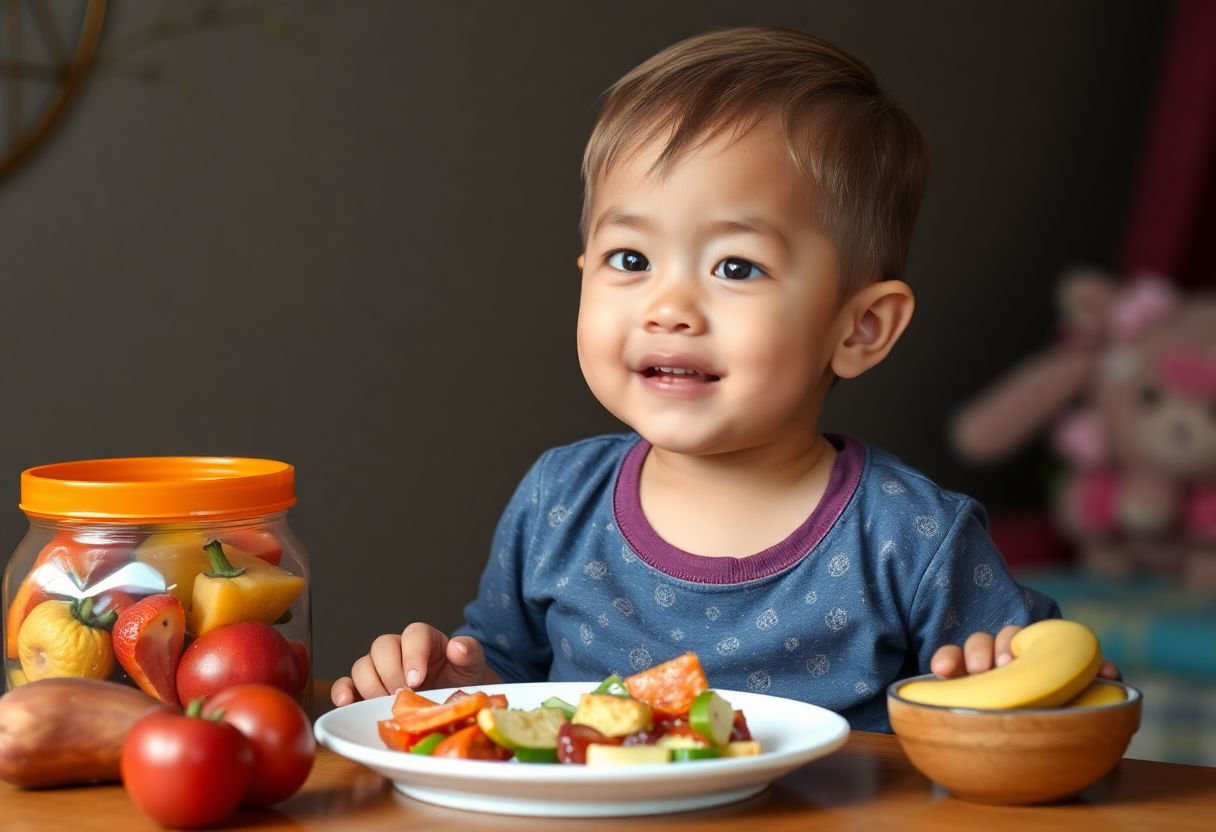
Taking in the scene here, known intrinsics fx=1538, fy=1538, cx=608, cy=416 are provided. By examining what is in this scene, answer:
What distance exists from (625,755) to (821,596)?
46 cm

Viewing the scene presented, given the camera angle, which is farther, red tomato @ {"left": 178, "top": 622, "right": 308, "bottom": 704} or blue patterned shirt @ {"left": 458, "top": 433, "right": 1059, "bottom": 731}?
blue patterned shirt @ {"left": 458, "top": 433, "right": 1059, "bottom": 731}

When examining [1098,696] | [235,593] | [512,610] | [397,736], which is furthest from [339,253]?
[1098,696]

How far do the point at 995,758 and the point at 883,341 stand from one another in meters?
0.56

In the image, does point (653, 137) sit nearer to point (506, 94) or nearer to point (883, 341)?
point (883, 341)

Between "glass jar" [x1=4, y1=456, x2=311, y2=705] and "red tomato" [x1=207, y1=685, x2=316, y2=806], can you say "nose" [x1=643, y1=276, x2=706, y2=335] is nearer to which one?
"glass jar" [x1=4, y1=456, x2=311, y2=705]

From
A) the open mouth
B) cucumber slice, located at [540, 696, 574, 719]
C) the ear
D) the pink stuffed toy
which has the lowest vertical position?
the pink stuffed toy

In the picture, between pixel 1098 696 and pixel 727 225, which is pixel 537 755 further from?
pixel 727 225

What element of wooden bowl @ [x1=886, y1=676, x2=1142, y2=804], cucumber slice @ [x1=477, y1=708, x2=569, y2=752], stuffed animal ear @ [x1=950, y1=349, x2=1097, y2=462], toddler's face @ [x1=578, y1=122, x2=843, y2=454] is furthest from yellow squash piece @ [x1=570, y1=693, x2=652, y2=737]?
stuffed animal ear @ [x1=950, y1=349, x2=1097, y2=462]

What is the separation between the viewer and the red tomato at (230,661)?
91cm

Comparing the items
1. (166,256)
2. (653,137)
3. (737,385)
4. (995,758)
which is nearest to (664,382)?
(737,385)

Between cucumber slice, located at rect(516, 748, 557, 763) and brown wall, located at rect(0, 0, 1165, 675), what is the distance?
61.9 inches

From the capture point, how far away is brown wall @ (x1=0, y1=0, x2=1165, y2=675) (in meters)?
2.22

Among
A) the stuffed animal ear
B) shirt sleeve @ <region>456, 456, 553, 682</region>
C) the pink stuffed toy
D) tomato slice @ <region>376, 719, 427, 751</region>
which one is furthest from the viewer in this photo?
the stuffed animal ear

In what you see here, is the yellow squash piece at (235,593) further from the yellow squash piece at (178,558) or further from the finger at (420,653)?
the finger at (420,653)
